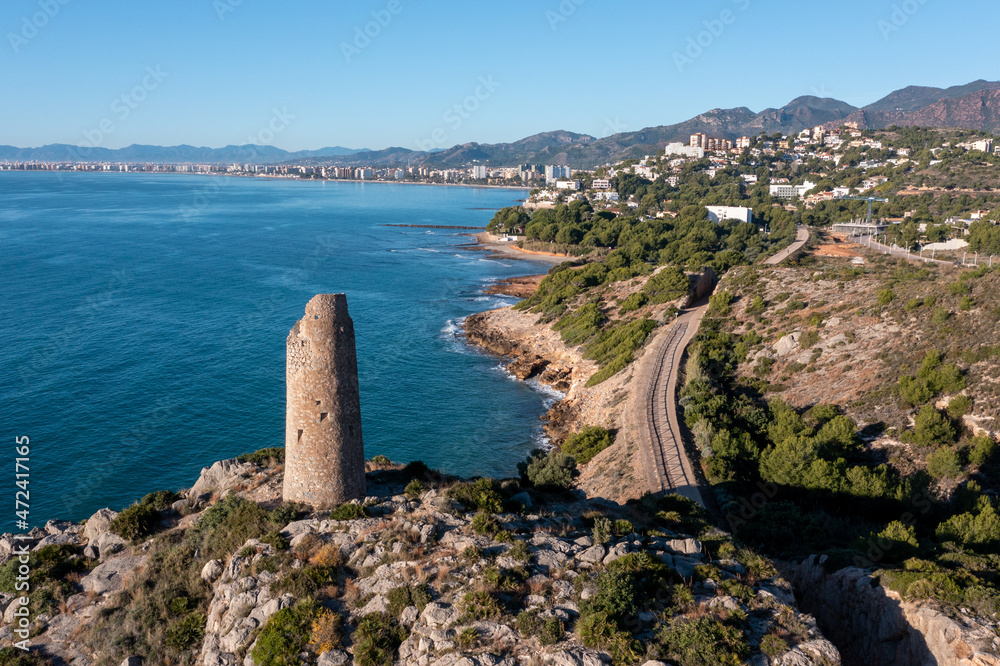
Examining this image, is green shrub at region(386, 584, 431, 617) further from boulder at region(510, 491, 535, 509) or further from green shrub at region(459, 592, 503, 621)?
boulder at region(510, 491, 535, 509)

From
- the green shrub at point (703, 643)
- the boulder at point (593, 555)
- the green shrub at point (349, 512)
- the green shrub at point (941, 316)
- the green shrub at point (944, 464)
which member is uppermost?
the green shrub at point (941, 316)

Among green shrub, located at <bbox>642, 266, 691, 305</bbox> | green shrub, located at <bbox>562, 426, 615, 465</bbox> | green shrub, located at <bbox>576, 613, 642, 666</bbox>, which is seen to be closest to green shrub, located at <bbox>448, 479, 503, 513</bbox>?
green shrub, located at <bbox>576, 613, 642, 666</bbox>

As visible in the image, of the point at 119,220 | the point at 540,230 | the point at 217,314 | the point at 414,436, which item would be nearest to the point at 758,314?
the point at 414,436

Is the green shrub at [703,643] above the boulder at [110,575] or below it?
above

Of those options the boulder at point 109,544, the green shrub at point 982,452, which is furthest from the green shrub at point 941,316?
the boulder at point 109,544

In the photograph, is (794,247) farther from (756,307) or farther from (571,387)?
(571,387)

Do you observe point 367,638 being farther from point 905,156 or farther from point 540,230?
point 905,156

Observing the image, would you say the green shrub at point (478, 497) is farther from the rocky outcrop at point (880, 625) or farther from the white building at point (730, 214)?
the white building at point (730, 214)
